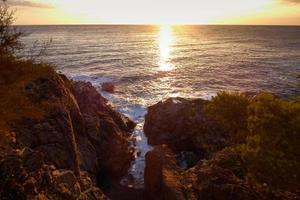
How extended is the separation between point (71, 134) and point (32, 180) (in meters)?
9.74

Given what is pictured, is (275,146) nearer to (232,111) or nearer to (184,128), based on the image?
(232,111)

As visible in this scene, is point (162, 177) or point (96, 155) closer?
point (162, 177)

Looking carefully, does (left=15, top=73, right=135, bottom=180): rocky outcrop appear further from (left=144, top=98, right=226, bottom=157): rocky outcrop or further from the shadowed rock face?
(left=144, top=98, right=226, bottom=157): rocky outcrop

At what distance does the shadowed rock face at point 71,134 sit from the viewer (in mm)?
22625

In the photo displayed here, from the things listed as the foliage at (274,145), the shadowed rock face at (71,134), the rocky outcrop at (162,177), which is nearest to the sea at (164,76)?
the rocky outcrop at (162,177)

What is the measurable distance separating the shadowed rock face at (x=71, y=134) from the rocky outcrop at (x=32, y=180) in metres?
0.42

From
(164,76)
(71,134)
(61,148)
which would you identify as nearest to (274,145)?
(61,148)

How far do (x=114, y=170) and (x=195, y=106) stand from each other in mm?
13667

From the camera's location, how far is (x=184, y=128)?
121ft

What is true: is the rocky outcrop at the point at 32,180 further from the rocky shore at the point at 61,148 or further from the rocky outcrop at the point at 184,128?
the rocky outcrop at the point at 184,128

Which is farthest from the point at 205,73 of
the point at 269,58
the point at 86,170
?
the point at 86,170

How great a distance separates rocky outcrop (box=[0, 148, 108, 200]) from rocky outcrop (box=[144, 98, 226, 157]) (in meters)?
17.2

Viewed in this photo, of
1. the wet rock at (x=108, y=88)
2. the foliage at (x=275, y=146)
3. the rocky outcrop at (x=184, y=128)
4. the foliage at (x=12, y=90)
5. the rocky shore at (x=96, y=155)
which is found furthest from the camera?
the wet rock at (x=108, y=88)

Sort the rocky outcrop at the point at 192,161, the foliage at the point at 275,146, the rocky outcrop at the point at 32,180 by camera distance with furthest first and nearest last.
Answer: the rocky outcrop at the point at 192,161 → the foliage at the point at 275,146 → the rocky outcrop at the point at 32,180
